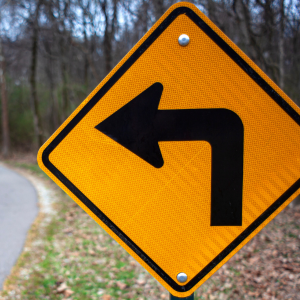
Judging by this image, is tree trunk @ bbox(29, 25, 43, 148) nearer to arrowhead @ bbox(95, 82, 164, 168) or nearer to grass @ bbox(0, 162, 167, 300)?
grass @ bbox(0, 162, 167, 300)

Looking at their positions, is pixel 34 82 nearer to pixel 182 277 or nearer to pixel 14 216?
pixel 14 216

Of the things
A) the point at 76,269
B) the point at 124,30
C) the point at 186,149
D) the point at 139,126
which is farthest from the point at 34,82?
the point at 186,149

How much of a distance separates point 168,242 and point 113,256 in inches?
152

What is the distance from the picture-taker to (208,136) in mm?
1163

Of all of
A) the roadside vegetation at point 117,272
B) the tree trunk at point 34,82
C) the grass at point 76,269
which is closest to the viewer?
the roadside vegetation at point 117,272

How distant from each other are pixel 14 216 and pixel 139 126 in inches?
277

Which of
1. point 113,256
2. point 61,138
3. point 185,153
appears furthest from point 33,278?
point 185,153

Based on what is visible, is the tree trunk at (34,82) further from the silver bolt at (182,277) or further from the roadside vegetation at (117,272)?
the silver bolt at (182,277)

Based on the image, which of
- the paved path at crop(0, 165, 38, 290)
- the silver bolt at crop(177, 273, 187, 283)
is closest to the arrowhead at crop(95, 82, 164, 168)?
the silver bolt at crop(177, 273, 187, 283)

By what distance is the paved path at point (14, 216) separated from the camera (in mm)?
4803

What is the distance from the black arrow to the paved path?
3.87m

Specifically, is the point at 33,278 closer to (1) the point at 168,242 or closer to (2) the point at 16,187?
(1) the point at 168,242

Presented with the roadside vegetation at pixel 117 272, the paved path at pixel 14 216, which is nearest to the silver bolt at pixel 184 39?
the roadside vegetation at pixel 117 272

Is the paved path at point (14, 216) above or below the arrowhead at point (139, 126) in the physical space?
below
